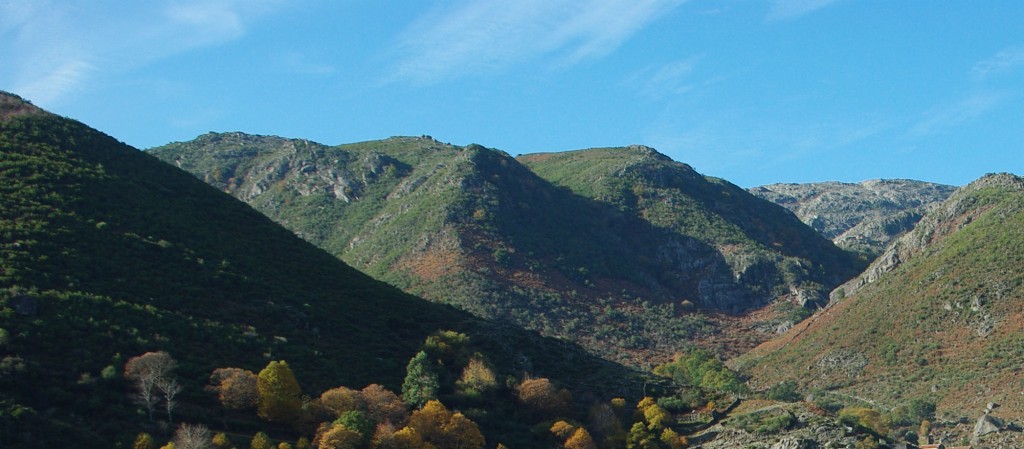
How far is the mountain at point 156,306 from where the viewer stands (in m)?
55.3

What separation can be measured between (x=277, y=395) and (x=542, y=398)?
62.1ft

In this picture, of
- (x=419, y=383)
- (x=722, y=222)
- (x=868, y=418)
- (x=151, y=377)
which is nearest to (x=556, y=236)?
(x=722, y=222)

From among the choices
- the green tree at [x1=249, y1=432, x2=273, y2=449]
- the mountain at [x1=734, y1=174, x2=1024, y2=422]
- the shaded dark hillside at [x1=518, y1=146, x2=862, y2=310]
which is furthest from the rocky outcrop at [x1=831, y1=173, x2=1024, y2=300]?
the green tree at [x1=249, y1=432, x2=273, y2=449]

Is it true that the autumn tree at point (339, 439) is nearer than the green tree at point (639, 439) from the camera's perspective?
Yes

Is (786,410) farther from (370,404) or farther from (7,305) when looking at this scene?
(7,305)

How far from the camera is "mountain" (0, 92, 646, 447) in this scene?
55312mm

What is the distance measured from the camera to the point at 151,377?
185ft

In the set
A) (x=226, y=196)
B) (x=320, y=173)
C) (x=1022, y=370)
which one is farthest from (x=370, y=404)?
(x=320, y=173)

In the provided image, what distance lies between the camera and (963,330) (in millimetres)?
94438

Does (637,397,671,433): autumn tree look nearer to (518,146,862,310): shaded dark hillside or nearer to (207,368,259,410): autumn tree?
(207,368,259,410): autumn tree

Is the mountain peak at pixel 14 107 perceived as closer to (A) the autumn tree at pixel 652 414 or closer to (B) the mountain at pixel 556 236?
(B) the mountain at pixel 556 236

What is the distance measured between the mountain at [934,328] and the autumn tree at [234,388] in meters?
51.3

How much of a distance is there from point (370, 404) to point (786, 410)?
28.6 meters


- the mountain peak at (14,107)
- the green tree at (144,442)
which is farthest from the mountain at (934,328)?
the mountain peak at (14,107)
